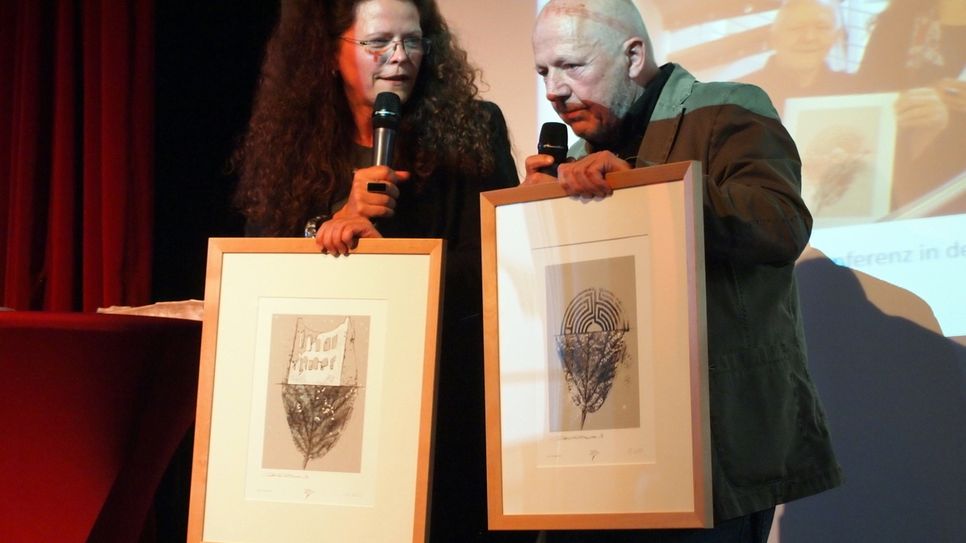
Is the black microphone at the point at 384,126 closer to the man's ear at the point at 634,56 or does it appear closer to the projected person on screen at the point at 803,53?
the man's ear at the point at 634,56

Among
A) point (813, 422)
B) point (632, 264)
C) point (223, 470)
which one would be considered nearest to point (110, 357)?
point (223, 470)

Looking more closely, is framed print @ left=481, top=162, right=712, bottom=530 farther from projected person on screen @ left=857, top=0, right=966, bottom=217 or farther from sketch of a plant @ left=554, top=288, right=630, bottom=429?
projected person on screen @ left=857, top=0, right=966, bottom=217

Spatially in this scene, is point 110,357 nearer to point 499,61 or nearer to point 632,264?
point 632,264

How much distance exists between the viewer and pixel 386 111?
1764mm

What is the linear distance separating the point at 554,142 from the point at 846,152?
1084 mm

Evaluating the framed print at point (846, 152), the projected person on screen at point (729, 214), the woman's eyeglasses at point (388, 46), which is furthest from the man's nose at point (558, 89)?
the framed print at point (846, 152)

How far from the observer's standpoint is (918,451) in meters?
2.29

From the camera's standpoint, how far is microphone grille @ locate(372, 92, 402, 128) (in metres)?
1.76

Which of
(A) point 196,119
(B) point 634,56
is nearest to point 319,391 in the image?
(B) point 634,56

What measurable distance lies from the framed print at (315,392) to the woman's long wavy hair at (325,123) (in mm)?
281

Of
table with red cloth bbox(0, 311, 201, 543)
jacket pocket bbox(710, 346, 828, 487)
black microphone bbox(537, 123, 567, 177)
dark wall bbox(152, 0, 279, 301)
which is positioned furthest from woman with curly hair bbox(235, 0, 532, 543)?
dark wall bbox(152, 0, 279, 301)

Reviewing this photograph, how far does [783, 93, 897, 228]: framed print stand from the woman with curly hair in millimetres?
839

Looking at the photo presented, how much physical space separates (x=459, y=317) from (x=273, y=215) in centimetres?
47

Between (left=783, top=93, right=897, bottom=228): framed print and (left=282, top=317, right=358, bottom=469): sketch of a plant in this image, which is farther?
(left=783, top=93, right=897, bottom=228): framed print
